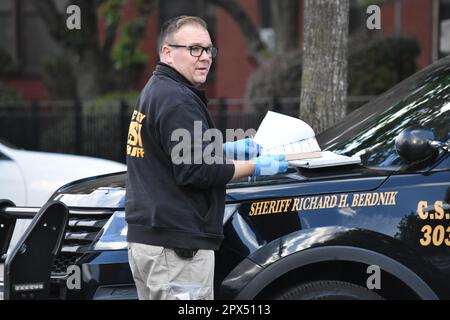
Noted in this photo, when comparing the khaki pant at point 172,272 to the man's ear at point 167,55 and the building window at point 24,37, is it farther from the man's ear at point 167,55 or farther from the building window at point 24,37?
the building window at point 24,37

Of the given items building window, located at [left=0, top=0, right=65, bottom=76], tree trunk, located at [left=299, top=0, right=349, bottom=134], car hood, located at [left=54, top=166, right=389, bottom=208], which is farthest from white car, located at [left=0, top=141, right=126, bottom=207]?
building window, located at [left=0, top=0, right=65, bottom=76]

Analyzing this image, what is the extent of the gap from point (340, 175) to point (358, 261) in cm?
42

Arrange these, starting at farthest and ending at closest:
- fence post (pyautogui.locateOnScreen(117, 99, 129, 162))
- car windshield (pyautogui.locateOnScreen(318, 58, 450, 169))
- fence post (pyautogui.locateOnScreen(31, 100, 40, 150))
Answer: fence post (pyautogui.locateOnScreen(31, 100, 40, 150)) < fence post (pyautogui.locateOnScreen(117, 99, 129, 162)) < car windshield (pyautogui.locateOnScreen(318, 58, 450, 169))

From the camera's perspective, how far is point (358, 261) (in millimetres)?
3686

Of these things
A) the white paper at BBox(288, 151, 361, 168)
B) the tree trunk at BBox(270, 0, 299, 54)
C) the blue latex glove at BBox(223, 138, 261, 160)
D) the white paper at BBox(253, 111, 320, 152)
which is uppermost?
the tree trunk at BBox(270, 0, 299, 54)

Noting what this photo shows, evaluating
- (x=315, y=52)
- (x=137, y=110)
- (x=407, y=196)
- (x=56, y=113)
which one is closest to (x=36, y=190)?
(x=315, y=52)

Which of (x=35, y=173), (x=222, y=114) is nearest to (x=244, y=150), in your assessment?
(x=35, y=173)

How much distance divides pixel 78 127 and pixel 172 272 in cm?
920

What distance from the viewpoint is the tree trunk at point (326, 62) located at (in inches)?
250

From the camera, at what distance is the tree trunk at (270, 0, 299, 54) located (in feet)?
46.3

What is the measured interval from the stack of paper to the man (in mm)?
266

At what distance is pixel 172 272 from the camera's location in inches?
139

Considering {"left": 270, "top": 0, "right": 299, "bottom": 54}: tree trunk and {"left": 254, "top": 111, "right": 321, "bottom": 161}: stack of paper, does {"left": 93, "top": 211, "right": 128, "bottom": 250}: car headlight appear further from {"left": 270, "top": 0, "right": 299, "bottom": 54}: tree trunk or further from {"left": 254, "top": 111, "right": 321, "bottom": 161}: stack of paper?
{"left": 270, "top": 0, "right": 299, "bottom": 54}: tree trunk

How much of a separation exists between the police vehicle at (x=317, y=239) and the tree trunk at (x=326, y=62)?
2.39 m
